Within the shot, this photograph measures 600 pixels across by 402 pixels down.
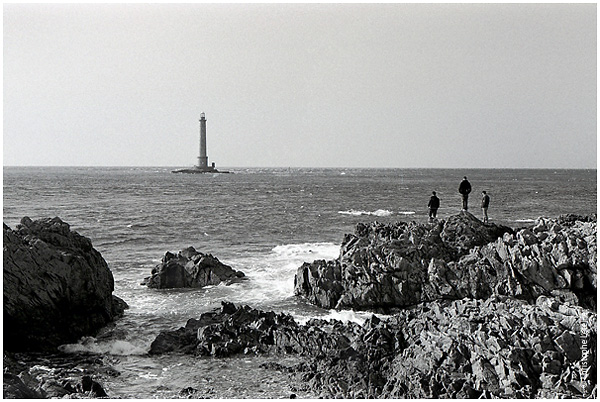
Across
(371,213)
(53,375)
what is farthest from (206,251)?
(371,213)

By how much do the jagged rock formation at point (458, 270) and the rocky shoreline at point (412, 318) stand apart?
0.04m

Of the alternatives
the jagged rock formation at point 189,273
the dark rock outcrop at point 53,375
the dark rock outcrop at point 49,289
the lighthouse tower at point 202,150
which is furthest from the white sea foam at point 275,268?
the lighthouse tower at point 202,150

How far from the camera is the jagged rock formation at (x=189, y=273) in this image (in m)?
20.3

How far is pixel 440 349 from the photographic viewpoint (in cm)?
1043

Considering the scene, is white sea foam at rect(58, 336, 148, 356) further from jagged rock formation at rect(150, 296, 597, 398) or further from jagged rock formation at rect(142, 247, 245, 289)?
jagged rock formation at rect(142, 247, 245, 289)

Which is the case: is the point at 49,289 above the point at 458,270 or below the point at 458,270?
below

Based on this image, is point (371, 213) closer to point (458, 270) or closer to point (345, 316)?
point (458, 270)

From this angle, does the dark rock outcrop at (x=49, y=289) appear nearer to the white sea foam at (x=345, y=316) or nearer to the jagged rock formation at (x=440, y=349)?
the jagged rock formation at (x=440, y=349)

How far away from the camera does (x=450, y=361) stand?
10.1 metres

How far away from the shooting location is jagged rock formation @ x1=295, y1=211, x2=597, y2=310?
54.5 ft

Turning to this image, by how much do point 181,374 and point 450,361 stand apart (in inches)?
227

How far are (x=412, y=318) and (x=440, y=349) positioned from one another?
1965 mm

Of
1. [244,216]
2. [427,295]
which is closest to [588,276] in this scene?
[427,295]

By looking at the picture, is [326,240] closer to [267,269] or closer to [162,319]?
[267,269]
